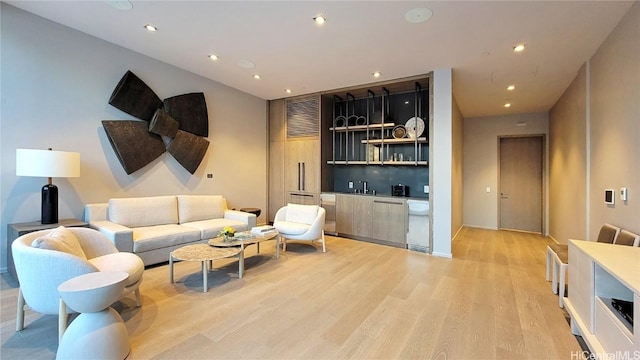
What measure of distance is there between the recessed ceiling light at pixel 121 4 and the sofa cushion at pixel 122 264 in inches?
103

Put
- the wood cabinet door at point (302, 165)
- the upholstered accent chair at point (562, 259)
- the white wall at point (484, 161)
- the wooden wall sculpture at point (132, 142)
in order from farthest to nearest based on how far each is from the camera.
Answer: the white wall at point (484, 161) → the wood cabinet door at point (302, 165) → the wooden wall sculpture at point (132, 142) → the upholstered accent chair at point (562, 259)

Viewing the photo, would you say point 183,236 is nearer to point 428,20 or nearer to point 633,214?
Answer: point 428,20

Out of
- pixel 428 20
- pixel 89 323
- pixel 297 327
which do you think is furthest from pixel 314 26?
pixel 89 323

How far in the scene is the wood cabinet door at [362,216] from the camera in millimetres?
5203

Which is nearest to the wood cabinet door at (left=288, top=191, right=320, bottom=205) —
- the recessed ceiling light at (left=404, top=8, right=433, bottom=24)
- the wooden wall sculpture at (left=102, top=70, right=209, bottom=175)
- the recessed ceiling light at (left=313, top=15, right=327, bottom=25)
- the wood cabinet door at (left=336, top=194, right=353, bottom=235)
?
the wood cabinet door at (left=336, top=194, right=353, bottom=235)

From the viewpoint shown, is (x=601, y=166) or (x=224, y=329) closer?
(x=224, y=329)

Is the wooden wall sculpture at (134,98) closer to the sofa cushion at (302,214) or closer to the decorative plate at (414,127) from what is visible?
the sofa cushion at (302,214)

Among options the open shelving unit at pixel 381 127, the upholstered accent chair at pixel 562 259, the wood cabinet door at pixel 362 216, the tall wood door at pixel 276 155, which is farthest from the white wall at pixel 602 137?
the tall wood door at pixel 276 155

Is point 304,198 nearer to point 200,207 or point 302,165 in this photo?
point 302,165

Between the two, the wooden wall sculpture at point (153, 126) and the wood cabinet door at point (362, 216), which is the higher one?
the wooden wall sculpture at point (153, 126)

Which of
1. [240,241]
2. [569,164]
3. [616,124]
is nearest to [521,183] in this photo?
[569,164]

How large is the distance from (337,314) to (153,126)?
156 inches

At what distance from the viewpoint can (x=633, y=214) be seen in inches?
99.0

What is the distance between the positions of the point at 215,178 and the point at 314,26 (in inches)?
137
